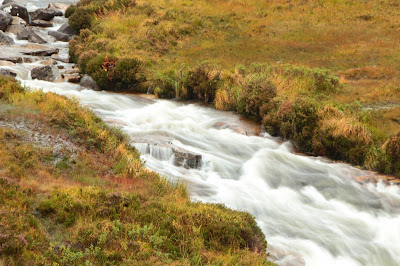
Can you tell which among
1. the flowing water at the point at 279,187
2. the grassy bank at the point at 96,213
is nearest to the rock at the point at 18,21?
the flowing water at the point at 279,187

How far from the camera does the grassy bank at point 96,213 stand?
6.65 meters

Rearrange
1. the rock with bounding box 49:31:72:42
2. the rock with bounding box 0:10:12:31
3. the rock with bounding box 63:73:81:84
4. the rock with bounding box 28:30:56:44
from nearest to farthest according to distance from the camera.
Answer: the rock with bounding box 63:73:81:84
the rock with bounding box 28:30:56:44
the rock with bounding box 49:31:72:42
the rock with bounding box 0:10:12:31

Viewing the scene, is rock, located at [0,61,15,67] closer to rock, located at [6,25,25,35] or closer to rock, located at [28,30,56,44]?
rock, located at [28,30,56,44]

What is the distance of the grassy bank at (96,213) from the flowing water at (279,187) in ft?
4.82

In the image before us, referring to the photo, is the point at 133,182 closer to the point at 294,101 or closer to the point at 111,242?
the point at 111,242

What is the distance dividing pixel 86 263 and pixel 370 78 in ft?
66.8

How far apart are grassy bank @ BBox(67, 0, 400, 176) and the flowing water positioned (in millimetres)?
1105

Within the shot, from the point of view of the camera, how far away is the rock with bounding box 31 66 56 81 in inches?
955

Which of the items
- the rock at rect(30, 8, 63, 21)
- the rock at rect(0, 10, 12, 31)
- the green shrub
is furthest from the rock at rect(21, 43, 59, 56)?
the green shrub

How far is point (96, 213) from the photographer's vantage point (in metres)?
7.98

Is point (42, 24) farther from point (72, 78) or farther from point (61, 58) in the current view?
point (72, 78)

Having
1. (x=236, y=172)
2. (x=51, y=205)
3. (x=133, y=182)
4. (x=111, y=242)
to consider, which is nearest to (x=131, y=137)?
(x=236, y=172)

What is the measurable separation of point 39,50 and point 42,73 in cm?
705

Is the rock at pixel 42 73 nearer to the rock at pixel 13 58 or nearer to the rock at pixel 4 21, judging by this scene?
the rock at pixel 13 58
